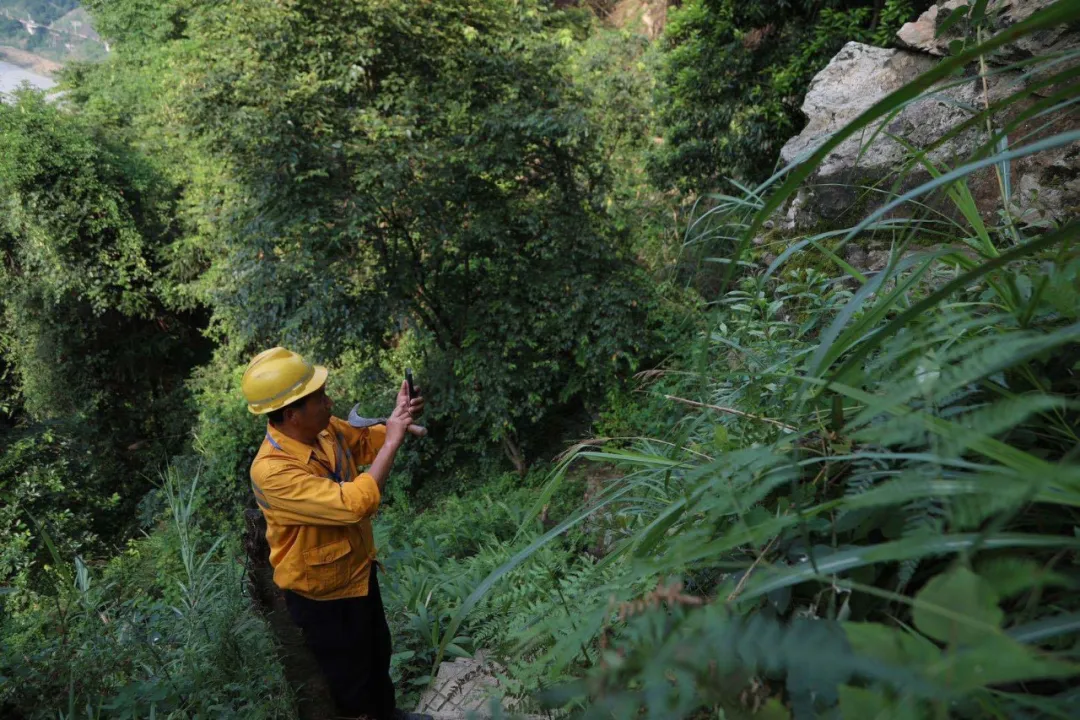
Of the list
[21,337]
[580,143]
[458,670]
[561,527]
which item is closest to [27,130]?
[21,337]

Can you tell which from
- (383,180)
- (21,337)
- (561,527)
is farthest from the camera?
(21,337)

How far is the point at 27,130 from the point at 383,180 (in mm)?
8293

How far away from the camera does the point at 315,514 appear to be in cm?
230

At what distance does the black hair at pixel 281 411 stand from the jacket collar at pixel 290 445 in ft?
0.08

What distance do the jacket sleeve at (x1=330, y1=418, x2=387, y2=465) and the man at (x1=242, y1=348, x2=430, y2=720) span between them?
135 mm

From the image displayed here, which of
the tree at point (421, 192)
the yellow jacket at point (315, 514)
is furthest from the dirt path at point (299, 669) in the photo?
the tree at point (421, 192)

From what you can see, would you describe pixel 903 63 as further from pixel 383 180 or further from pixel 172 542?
pixel 172 542

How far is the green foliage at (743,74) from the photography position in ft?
20.4

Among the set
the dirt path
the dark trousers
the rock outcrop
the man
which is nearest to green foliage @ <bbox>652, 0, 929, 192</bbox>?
the man

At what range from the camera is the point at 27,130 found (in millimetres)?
11156

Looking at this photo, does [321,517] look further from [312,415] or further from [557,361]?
[557,361]

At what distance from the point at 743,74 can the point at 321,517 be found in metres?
6.36

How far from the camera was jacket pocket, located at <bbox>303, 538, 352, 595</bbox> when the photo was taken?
7.91 feet

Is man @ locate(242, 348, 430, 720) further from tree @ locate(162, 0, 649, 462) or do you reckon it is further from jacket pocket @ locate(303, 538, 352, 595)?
tree @ locate(162, 0, 649, 462)
